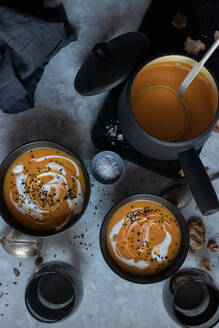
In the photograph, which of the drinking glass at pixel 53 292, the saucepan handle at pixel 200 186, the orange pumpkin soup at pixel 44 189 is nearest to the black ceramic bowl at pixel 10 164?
the orange pumpkin soup at pixel 44 189

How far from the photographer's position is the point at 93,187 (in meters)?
1.25

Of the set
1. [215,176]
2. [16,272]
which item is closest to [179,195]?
[215,176]

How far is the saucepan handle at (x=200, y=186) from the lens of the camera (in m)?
0.87

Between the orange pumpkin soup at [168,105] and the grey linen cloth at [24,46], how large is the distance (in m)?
0.34

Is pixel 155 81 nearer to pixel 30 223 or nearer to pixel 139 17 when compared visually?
pixel 139 17


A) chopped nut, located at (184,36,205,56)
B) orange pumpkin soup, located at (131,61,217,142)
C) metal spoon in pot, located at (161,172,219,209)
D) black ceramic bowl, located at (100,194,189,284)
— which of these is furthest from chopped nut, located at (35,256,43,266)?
chopped nut, located at (184,36,205,56)

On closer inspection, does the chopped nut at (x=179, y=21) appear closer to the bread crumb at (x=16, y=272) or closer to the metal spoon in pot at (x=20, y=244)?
the metal spoon in pot at (x=20, y=244)

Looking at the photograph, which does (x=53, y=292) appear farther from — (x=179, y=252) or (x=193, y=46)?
(x=193, y=46)

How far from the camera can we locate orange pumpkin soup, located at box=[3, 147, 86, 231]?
117cm

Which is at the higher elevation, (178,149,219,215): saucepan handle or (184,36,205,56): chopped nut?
(184,36,205,56): chopped nut

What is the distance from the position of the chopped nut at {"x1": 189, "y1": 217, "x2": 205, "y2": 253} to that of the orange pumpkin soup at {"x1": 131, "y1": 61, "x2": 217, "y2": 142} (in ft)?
1.18

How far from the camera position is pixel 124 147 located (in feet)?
3.86

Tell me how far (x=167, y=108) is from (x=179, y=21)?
0.34 meters

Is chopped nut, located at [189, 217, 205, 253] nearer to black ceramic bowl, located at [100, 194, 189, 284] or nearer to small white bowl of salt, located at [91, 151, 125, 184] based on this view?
black ceramic bowl, located at [100, 194, 189, 284]
